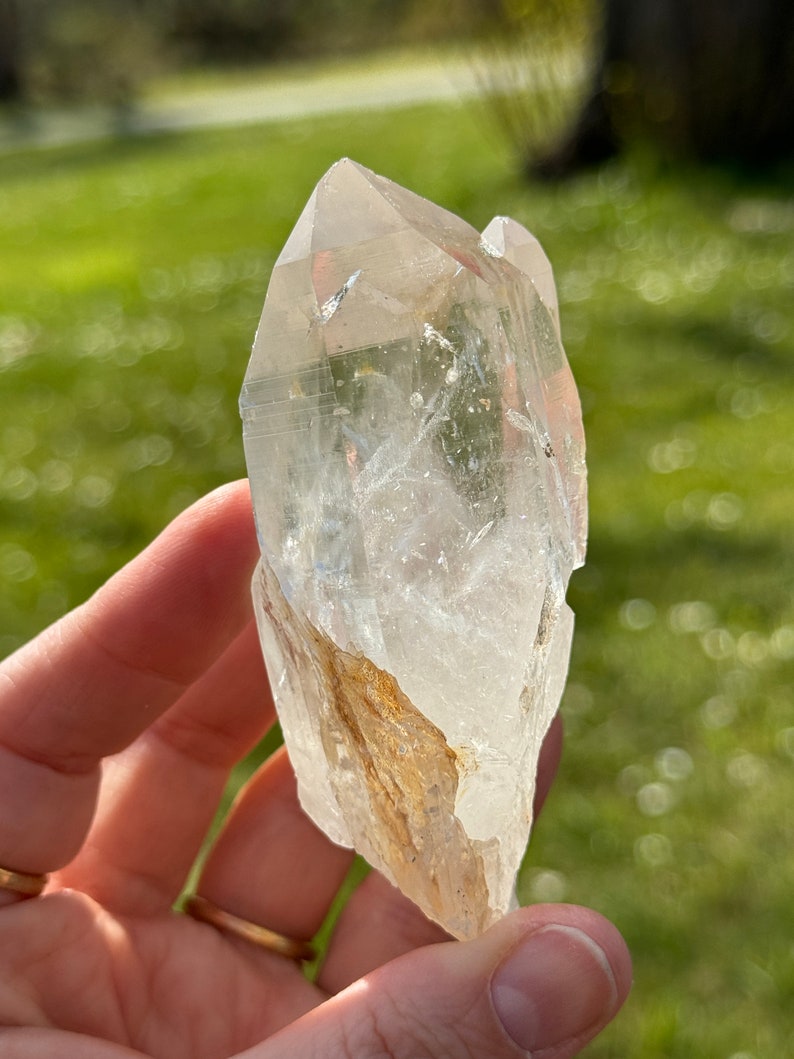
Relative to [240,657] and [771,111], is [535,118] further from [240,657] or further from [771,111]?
[240,657]

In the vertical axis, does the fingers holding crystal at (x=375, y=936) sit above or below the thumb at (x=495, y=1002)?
below

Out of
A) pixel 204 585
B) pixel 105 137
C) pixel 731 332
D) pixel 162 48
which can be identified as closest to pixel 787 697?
pixel 204 585

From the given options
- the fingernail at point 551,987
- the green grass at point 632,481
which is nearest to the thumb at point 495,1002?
the fingernail at point 551,987

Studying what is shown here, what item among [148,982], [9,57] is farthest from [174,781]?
[9,57]

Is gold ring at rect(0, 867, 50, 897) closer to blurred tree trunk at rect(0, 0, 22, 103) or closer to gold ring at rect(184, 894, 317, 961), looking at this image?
gold ring at rect(184, 894, 317, 961)

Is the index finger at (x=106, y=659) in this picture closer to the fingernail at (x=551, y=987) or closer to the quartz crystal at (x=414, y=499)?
the quartz crystal at (x=414, y=499)

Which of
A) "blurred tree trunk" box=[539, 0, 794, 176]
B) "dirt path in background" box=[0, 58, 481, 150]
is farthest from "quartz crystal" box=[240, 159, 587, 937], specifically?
"dirt path in background" box=[0, 58, 481, 150]
